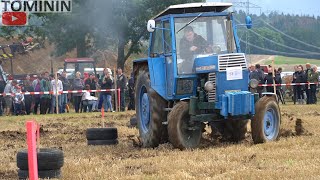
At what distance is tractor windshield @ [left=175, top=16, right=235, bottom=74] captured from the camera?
11.3m

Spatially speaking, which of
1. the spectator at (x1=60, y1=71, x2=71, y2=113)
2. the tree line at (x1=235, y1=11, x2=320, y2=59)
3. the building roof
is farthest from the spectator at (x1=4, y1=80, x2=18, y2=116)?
the tree line at (x1=235, y1=11, x2=320, y2=59)

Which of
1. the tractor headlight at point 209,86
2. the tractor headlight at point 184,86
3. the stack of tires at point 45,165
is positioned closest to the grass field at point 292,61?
the tractor headlight at point 184,86

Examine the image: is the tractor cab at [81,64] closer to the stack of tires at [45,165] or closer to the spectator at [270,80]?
the spectator at [270,80]

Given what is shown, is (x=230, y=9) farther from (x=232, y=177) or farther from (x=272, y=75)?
(x=272, y=75)

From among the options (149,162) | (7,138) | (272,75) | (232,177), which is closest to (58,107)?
(272,75)

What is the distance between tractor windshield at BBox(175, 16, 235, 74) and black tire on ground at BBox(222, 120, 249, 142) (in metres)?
1.27

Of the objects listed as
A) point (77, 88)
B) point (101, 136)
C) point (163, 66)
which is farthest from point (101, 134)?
point (77, 88)

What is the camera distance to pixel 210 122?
38.0 feet

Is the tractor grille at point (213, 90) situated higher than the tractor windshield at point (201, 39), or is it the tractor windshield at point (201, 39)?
the tractor windshield at point (201, 39)

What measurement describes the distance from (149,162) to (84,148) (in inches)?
113

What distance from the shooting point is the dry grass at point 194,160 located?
785 centimetres

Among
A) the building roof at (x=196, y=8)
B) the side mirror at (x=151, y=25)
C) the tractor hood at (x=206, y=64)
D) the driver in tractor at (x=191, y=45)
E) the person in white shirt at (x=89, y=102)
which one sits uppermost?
the building roof at (x=196, y=8)

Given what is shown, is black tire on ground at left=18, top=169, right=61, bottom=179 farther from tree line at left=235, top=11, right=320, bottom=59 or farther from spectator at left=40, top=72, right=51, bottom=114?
tree line at left=235, top=11, right=320, bottom=59

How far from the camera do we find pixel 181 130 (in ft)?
35.2
